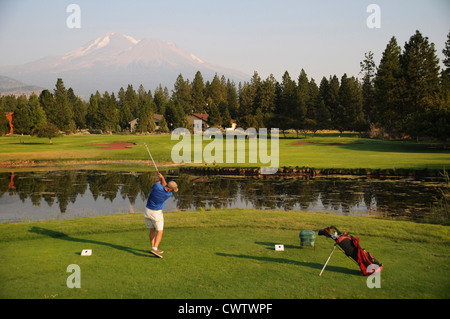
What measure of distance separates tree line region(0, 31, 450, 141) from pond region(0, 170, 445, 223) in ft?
92.3

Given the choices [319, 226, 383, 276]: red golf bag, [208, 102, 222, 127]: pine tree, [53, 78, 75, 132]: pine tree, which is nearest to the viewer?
[319, 226, 383, 276]: red golf bag

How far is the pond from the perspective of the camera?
2415cm

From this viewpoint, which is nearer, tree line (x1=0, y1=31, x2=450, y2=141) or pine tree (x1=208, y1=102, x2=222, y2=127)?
tree line (x1=0, y1=31, x2=450, y2=141)

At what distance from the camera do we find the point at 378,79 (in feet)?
278

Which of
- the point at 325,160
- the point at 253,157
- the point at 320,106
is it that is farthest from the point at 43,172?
the point at 320,106

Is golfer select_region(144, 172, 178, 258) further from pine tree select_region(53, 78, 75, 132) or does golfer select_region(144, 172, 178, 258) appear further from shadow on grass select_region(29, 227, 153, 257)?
pine tree select_region(53, 78, 75, 132)

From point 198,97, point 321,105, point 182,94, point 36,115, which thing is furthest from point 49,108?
point 321,105

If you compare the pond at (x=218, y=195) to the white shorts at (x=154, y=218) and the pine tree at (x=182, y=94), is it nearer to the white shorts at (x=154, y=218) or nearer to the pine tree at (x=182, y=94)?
the white shorts at (x=154, y=218)

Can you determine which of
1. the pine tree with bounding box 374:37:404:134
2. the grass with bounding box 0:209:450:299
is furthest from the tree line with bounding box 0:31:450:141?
the grass with bounding box 0:209:450:299

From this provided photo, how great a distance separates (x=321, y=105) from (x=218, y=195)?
311 ft

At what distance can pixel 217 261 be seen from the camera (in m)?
11.0

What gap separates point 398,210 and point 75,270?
1967cm

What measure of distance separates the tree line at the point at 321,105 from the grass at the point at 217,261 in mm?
45378

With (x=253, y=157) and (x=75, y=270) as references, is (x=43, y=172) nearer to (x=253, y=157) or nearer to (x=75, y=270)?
(x=253, y=157)
